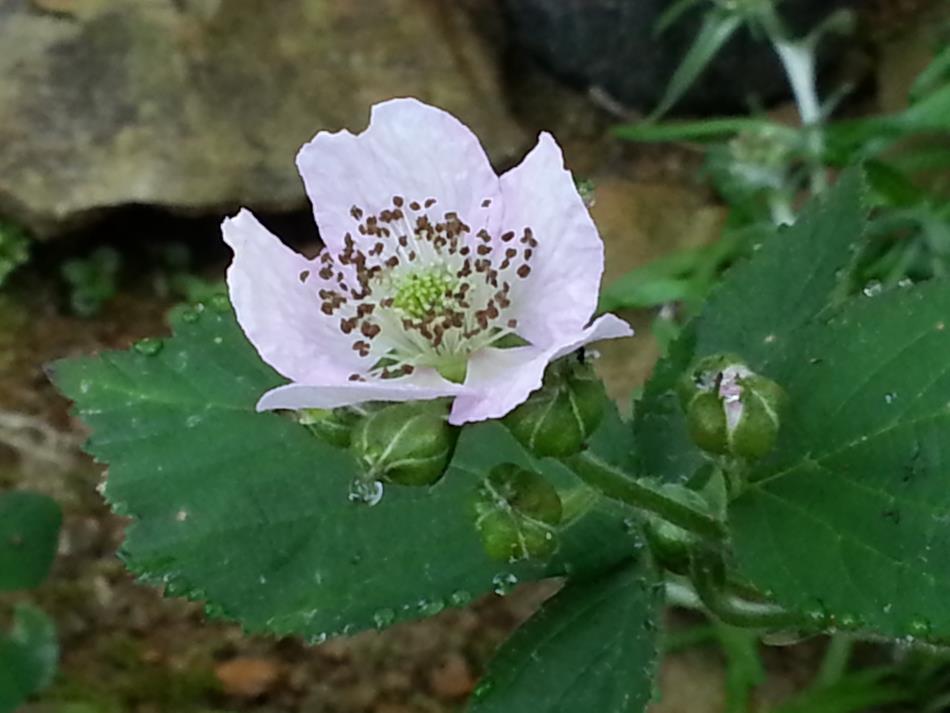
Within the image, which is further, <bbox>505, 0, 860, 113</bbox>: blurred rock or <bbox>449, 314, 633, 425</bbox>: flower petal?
<bbox>505, 0, 860, 113</bbox>: blurred rock

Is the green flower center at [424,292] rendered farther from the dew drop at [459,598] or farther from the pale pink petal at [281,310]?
the dew drop at [459,598]

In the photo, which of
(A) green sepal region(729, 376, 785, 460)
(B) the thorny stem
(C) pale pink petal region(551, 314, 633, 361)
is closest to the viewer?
(C) pale pink petal region(551, 314, 633, 361)

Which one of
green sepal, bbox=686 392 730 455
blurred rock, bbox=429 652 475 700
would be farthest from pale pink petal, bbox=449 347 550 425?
blurred rock, bbox=429 652 475 700

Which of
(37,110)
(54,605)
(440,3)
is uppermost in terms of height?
(440,3)

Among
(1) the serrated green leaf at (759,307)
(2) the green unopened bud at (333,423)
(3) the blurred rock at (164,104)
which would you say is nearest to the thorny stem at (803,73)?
(3) the blurred rock at (164,104)

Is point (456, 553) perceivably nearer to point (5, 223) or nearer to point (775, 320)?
point (775, 320)

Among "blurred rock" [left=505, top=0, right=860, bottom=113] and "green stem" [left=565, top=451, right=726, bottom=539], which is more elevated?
"green stem" [left=565, top=451, right=726, bottom=539]

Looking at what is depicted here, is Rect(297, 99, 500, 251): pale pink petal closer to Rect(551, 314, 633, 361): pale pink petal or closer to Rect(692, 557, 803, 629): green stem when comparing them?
Rect(551, 314, 633, 361): pale pink petal

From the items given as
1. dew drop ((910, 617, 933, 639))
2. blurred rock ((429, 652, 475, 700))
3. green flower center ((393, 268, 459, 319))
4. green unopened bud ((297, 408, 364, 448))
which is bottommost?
blurred rock ((429, 652, 475, 700))

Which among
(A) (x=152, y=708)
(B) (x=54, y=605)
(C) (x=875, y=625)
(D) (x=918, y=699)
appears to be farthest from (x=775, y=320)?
(B) (x=54, y=605)
